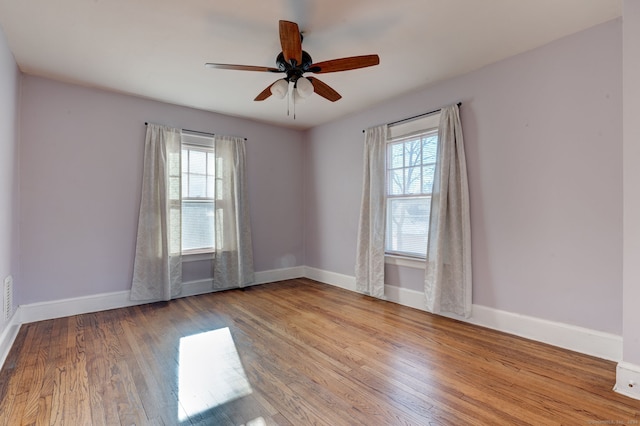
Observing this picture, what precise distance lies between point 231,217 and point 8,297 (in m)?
2.45

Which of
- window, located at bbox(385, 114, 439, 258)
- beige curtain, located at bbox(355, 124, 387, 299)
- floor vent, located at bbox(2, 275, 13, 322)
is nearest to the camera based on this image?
floor vent, located at bbox(2, 275, 13, 322)

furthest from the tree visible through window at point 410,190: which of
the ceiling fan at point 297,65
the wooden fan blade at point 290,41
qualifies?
the wooden fan blade at point 290,41

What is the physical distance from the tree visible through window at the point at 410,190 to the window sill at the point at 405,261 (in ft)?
0.19

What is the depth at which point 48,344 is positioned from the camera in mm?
2658

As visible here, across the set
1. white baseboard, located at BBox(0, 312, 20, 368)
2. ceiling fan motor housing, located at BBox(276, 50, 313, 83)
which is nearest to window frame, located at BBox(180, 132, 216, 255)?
white baseboard, located at BBox(0, 312, 20, 368)

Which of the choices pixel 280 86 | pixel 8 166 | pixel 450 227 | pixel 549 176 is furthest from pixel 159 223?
pixel 549 176

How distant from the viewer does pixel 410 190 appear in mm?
3748

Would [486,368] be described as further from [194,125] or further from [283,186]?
[194,125]

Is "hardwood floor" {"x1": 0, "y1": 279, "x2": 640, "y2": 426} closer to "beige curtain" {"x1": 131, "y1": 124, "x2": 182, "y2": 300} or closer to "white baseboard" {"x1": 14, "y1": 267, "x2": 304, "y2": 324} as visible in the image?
"white baseboard" {"x1": 14, "y1": 267, "x2": 304, "y2": 324}

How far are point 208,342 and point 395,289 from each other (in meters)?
2.35

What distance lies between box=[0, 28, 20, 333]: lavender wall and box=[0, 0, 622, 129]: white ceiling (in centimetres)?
23

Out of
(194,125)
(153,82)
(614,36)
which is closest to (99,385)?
(153,82)

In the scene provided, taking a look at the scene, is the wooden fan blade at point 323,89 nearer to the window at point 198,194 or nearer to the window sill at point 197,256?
the window at point 198,194

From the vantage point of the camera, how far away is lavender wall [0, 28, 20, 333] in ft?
8.23
